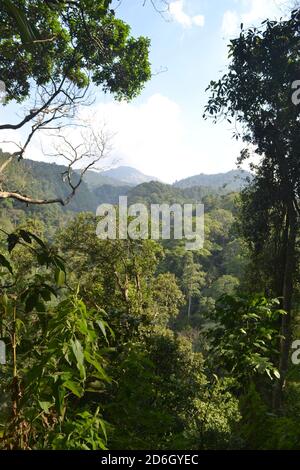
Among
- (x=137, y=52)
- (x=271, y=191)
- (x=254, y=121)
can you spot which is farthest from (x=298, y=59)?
(x=137, y=52)

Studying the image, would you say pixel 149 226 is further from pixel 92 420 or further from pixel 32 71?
pixel 92 420

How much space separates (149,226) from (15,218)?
58.0m

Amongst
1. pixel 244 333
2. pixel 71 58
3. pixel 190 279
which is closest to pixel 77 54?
pixel 71 58

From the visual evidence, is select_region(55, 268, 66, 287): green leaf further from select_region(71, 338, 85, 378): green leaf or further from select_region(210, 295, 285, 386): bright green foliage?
select_region(210, 295, 285, 386): bright green foliage

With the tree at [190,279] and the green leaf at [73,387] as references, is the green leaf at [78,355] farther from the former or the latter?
the tree at [190,279]

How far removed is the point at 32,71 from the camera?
29.3ft

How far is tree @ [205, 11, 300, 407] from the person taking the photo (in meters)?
7.19

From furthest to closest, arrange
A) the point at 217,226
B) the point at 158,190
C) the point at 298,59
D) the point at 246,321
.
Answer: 1. the point at 158,190
2. the point at 217,226
3. the point at 298,59
4. the point at 246,321

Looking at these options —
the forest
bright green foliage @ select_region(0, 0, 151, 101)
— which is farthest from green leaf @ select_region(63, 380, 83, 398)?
bright green foliage @ select_region(0, 0, 151, 101)

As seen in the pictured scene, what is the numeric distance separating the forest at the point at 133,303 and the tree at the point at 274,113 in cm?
3

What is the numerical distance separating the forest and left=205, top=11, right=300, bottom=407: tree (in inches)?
1.0

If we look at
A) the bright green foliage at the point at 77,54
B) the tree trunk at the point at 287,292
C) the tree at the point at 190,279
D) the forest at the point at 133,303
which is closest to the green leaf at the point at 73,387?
the forest at the point at 133,303

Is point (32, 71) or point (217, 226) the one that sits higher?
point (32, 71)

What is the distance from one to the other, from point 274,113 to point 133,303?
8.86m
